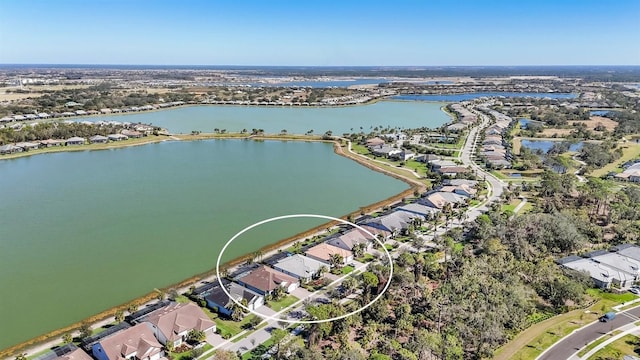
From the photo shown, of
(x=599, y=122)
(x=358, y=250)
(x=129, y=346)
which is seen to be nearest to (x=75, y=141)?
(x=358, y=250)

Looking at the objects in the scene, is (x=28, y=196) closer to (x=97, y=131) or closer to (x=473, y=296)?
(x=97, y=131)

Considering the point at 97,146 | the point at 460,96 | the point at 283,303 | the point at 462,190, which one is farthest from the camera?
the point at 460,96

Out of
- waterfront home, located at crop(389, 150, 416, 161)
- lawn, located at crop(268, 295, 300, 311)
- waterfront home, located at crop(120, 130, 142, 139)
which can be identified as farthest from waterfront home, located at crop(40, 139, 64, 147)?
lawn, located at crop(268, 295, 300, 311)

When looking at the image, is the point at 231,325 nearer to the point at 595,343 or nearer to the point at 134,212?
the point at 595,343

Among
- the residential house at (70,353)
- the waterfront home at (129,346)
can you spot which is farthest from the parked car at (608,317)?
the residential house at (70,353)

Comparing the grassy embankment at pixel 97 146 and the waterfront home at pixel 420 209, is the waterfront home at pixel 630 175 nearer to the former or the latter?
the waterfront home at pixel 420 209

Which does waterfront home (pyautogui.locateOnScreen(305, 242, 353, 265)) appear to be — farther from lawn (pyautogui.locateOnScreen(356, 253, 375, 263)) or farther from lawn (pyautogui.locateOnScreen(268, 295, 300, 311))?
lawn (pyautogui.locateOnScreen(268, 295, 300, 311))

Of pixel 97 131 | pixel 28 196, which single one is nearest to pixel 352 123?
pixel 97 131
